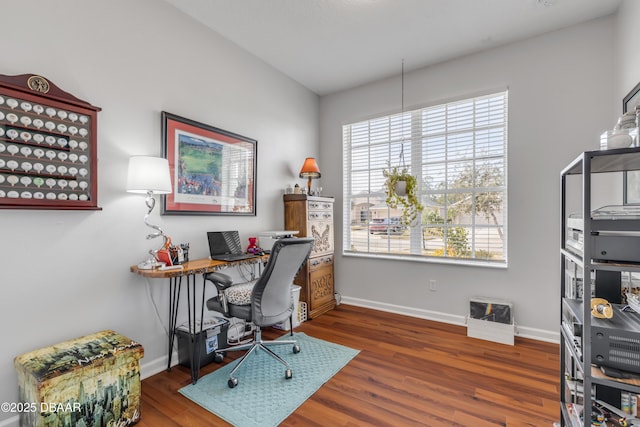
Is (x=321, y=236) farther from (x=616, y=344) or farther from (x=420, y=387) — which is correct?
(x=616, y=344)

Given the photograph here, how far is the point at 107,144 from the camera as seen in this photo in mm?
2098

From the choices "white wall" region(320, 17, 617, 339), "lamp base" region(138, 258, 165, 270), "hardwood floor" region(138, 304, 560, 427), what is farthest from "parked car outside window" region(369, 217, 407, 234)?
"lamp base" region(138, 258, 165, 270)

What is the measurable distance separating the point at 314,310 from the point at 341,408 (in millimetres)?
1684

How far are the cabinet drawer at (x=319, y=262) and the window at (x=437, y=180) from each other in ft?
1.08

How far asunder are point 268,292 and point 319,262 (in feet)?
5.12

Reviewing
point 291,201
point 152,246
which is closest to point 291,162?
point 291,201

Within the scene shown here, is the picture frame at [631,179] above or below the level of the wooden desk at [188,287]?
above

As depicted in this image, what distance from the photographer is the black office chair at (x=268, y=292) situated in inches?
83.4

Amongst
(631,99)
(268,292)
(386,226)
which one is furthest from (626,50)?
(268,292)

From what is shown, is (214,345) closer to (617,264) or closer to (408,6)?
(617,264)

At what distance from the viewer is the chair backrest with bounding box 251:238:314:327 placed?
2.10m

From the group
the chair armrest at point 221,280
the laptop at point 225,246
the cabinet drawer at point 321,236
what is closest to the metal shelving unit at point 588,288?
the chair armrest at point 221,280

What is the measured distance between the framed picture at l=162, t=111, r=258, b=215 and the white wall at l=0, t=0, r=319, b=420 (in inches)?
3.7

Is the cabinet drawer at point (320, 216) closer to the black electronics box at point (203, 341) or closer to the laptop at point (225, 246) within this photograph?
the laptop at point (225, 246)
